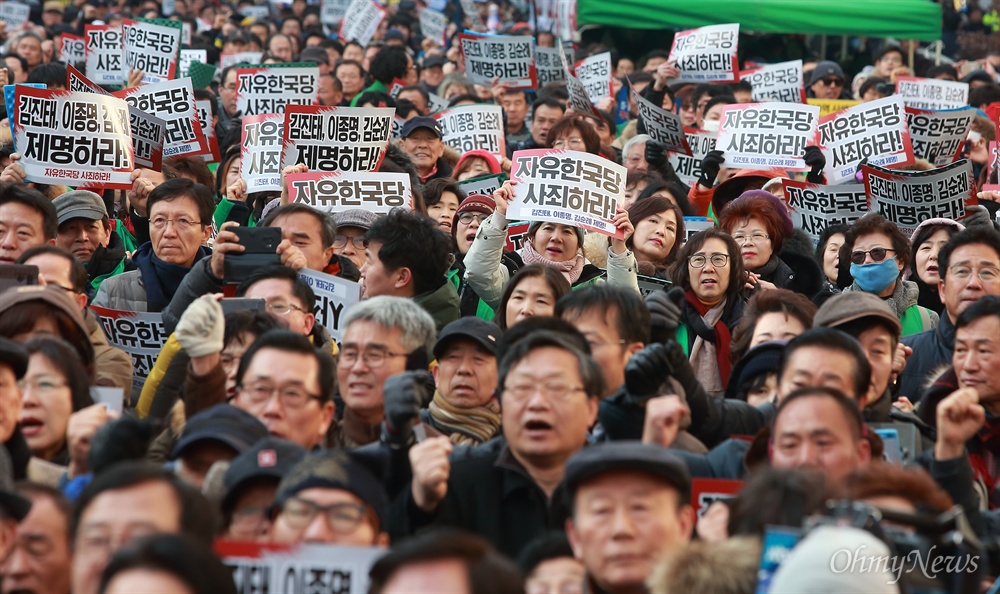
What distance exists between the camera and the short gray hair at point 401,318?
6.19 m

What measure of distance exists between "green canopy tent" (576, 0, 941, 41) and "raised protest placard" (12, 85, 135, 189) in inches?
514

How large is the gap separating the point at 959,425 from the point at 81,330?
10.8 ft

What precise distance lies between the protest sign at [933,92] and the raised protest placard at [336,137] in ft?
23.1

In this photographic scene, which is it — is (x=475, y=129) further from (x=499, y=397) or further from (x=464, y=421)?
(x=499, y=397)

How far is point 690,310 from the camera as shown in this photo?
7.75 metres

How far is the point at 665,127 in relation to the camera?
38.2 feet

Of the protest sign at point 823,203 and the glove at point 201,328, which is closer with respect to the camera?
the glove at point 201,328

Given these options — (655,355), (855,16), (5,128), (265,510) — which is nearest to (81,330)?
(265,510)

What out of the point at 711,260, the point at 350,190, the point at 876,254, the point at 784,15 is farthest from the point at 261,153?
the point at 784,15

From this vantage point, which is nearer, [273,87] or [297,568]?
[297,568]

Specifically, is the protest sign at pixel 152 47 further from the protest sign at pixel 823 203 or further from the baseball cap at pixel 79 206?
the protest sign at pixel 823 203

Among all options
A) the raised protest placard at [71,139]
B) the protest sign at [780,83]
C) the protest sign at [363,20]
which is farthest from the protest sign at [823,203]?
the protest sign at [363,20]

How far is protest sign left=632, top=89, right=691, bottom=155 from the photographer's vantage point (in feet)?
37.9

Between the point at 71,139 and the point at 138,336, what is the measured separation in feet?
7.17
